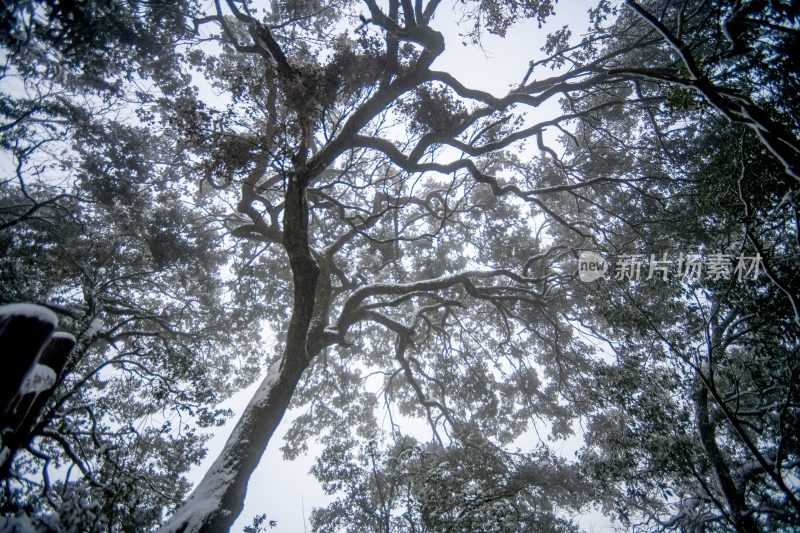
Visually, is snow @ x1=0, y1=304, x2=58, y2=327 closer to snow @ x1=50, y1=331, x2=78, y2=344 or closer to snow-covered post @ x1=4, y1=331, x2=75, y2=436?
snow-covered post @ x1=4, y1=331, x2=75, y2=436

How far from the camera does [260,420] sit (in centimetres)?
530

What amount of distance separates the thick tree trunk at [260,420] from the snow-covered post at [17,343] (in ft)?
11.5

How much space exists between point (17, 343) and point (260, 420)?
4.33m

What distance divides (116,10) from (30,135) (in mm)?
3929

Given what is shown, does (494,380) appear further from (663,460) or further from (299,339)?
(299,339)

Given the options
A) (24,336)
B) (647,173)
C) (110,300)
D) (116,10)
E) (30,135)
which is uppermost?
(647,173)

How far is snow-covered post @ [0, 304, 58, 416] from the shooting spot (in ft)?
4.86

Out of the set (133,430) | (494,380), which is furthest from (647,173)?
(133,430)

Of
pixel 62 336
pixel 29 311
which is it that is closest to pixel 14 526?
pixel 62 336

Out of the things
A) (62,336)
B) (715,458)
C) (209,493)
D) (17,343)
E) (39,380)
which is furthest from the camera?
(715,458)

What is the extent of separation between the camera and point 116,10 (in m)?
6.58

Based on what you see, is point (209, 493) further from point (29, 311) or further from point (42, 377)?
point (29, 311)

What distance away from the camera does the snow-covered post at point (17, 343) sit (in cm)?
148

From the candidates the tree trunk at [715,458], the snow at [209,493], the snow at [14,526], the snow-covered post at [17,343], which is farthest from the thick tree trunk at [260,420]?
the tree trunk at [715,458]
